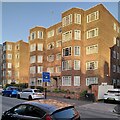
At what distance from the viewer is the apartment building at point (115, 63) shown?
41153 millimetres

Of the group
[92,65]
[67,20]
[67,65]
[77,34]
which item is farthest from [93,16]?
[67,65]

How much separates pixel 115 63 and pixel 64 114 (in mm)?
36526

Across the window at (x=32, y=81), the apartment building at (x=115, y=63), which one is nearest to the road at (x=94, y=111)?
the apartment building at (x=115, y=63)

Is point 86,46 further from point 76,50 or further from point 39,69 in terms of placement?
point 39,69

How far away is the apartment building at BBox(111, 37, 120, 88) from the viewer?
41153mm

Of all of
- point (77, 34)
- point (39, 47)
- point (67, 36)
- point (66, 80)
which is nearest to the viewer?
point (66, 80)

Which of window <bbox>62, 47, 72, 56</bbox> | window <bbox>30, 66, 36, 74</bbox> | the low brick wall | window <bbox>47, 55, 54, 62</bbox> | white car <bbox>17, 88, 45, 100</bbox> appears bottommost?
the low brick wall

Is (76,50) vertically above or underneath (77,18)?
underneath

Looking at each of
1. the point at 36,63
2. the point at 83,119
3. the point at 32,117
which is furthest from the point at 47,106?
the point at 36,63

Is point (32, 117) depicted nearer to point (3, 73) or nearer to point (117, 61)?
point (117, 61)

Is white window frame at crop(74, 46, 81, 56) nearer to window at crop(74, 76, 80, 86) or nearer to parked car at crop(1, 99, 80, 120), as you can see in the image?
window at crop(74, 76, 80, 86)

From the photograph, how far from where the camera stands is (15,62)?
73500 millimetres

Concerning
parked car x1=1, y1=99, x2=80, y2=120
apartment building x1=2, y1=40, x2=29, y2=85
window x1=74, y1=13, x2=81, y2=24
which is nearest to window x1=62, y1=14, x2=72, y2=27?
window x1=74, y1=13, x2=81, y2=24

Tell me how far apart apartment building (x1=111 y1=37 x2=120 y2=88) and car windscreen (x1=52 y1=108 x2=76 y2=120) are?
112 feet
